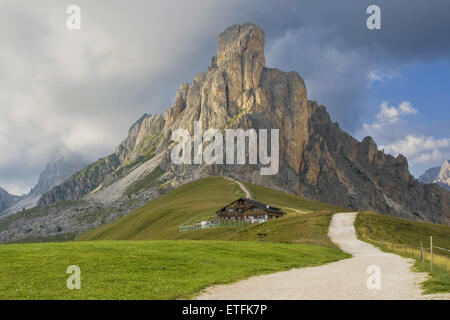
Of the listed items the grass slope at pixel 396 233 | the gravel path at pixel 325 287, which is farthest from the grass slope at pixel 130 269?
the grass slope at pixel 396 233

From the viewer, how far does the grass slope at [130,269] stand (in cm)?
1977

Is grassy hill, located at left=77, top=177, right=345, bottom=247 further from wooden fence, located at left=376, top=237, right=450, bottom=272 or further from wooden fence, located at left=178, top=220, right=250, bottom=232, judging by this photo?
wooden fence, located at left=376, top=237, right=450, bottom=272

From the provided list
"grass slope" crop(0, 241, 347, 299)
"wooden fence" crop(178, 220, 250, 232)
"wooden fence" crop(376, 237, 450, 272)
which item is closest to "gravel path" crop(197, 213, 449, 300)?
"grass slope" crop(0, 241, 347, 299)

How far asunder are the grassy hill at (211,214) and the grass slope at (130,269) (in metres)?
25.5

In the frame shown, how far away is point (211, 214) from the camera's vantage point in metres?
117

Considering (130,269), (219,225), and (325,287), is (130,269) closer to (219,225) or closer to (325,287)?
(325,287)

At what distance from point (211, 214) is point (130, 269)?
91.5 m

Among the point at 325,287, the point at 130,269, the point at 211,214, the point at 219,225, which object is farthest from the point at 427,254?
the point at 211,214

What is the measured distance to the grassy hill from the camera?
242ft

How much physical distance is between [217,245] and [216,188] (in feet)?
459

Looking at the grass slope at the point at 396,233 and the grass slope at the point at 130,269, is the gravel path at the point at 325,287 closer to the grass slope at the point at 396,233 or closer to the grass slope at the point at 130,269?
the grass slope at the point at 130,269
